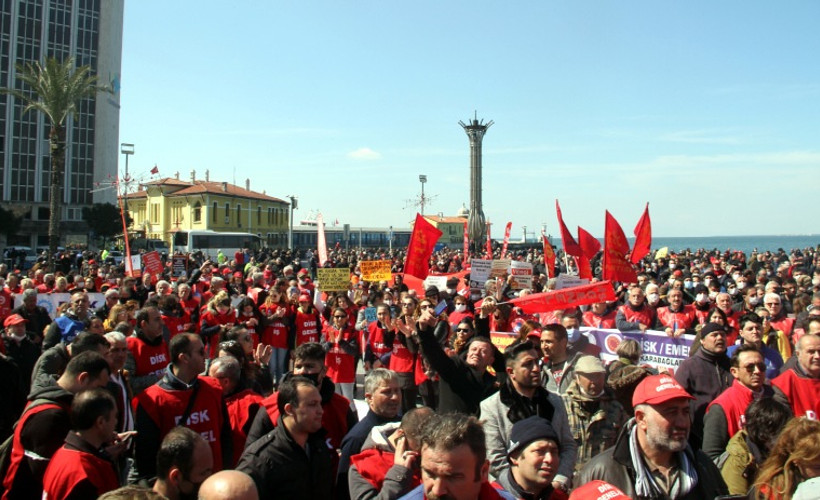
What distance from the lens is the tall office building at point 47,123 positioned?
6981 centimetres

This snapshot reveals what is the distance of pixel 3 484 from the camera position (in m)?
4.03

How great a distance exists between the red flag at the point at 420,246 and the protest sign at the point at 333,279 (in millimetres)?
1212

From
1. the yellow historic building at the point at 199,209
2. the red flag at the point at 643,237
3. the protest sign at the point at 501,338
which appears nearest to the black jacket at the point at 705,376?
the protest sign at the point at 501,338

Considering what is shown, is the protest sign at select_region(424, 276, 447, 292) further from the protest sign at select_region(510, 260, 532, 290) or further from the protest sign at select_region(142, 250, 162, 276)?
the protest sign at select_region(142, 250, 162, 276)

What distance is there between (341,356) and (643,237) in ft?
27.2

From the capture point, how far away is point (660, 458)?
129 inches

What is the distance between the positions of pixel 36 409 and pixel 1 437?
2.33 metres

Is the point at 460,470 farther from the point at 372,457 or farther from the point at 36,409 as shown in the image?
the point at 36,409

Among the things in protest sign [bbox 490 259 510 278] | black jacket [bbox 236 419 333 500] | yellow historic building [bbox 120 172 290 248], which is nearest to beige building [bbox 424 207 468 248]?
yellow historic building [bbox 120 172 290 248]

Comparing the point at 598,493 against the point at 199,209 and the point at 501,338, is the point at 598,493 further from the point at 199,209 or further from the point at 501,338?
the point at 199,209

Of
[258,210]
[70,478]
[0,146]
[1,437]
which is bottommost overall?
[1,437]

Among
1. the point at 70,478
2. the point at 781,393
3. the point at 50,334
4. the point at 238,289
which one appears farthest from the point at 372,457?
the point at 238,289

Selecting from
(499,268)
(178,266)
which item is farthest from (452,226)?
(499,268)

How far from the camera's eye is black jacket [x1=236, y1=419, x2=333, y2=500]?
369 cm
